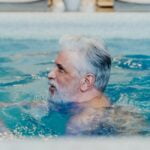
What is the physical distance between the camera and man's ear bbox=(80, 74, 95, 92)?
5.86 ft

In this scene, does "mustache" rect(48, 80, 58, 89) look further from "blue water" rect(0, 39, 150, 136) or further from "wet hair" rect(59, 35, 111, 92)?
"wet hair" rect(59, 35, 111, 92)

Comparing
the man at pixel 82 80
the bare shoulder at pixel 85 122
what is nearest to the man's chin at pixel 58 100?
the man at pixel 82 80

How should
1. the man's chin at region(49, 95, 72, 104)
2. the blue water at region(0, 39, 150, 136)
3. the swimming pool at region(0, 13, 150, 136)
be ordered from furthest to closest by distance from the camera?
the swimming pool at region(0, 13, 150, 136), the man's chin at region(49, 95, 72, 104), the blue water at region(0, 39, 150, 136)

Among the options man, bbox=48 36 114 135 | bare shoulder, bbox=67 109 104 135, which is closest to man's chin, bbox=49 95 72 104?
man, bbox=48 36 114 135

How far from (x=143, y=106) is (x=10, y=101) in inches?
22.6

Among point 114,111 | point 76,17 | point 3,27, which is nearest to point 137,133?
point 114,111

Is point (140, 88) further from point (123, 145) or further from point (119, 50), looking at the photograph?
point (123, 145)

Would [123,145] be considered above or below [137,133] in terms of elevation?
above

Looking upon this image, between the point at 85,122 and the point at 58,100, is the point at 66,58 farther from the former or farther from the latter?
the point at 85,122

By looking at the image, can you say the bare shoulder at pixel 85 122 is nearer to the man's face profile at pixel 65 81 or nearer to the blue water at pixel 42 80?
the blue water at pixel 42 80

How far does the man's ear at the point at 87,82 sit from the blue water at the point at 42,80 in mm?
89

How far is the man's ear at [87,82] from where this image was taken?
1787 mm

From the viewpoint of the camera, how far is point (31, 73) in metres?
1.98

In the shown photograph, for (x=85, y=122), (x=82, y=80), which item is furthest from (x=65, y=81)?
(x=85, y=122)
